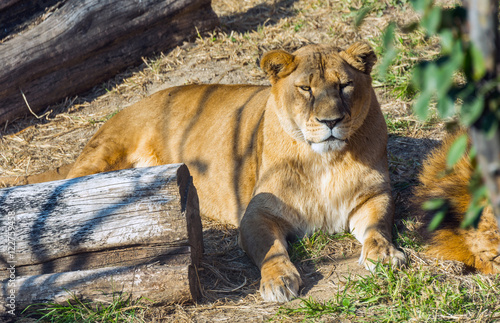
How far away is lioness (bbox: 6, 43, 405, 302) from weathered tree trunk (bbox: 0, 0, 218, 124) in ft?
7.30

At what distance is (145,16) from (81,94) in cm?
114

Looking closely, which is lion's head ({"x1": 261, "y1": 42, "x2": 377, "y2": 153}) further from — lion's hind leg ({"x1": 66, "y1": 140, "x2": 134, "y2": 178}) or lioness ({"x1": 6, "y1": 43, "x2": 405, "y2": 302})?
lion's hind leg ({"x1": 66, "y1": 140, "x2": 134, "y2": 178})

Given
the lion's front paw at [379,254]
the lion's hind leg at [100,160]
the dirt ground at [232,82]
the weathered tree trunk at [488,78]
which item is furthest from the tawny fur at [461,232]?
the lion's hind leg at [100,160]

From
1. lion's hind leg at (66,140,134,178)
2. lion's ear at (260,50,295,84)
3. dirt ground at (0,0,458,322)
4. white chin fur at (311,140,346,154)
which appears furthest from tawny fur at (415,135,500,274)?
lion's hind leg at (66,140,134,178)

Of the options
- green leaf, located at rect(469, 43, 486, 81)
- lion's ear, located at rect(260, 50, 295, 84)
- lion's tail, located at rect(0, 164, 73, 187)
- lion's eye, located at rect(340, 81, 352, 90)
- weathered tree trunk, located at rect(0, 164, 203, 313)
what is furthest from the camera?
lion's tail, located at rect(0, 164, 73, 187)

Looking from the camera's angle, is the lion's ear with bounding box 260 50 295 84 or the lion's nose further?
the lion's ear with bounding box 260 50 295 84

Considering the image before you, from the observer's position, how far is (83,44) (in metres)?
5.77

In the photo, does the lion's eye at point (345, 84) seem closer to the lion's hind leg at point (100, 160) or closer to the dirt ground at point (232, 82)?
the dirt ground at point (232, 82)

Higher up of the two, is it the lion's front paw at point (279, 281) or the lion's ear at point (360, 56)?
the lion's ear at point (360, 56)

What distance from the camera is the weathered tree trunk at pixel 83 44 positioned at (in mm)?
5521

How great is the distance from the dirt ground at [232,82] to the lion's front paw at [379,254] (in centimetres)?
8

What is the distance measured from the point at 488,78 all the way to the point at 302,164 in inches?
95.4

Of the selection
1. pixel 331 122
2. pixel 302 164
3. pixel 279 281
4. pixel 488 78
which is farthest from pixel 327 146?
pixel 488 78

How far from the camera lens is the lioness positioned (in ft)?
10.8
